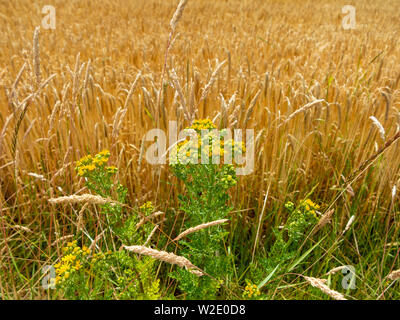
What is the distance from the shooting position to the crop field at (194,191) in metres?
0.83

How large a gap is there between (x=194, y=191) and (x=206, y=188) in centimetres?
4

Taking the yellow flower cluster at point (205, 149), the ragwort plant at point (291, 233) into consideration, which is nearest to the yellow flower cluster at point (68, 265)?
the yellow flower cluster at point (205, 149)

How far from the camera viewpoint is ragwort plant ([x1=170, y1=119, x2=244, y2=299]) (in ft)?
2.55

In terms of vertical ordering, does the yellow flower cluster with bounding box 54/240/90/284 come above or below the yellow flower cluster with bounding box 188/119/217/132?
below

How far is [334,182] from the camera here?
4.76 feet

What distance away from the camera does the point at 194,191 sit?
84cm

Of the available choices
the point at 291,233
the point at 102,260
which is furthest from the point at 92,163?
the point at 291,233

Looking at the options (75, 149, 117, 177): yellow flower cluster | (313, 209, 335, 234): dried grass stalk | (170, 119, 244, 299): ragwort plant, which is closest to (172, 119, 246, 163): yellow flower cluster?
(170, 119, 244, 299): ragwort plant

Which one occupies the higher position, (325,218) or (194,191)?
(194,191)

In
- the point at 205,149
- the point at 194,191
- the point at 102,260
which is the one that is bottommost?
the point at 102,260

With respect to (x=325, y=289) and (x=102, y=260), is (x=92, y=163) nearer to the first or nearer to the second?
(x=102, y=260)

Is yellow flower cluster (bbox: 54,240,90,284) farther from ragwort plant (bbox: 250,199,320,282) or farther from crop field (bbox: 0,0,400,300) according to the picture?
ragwort plant (bbox: 250,199,320,282)
